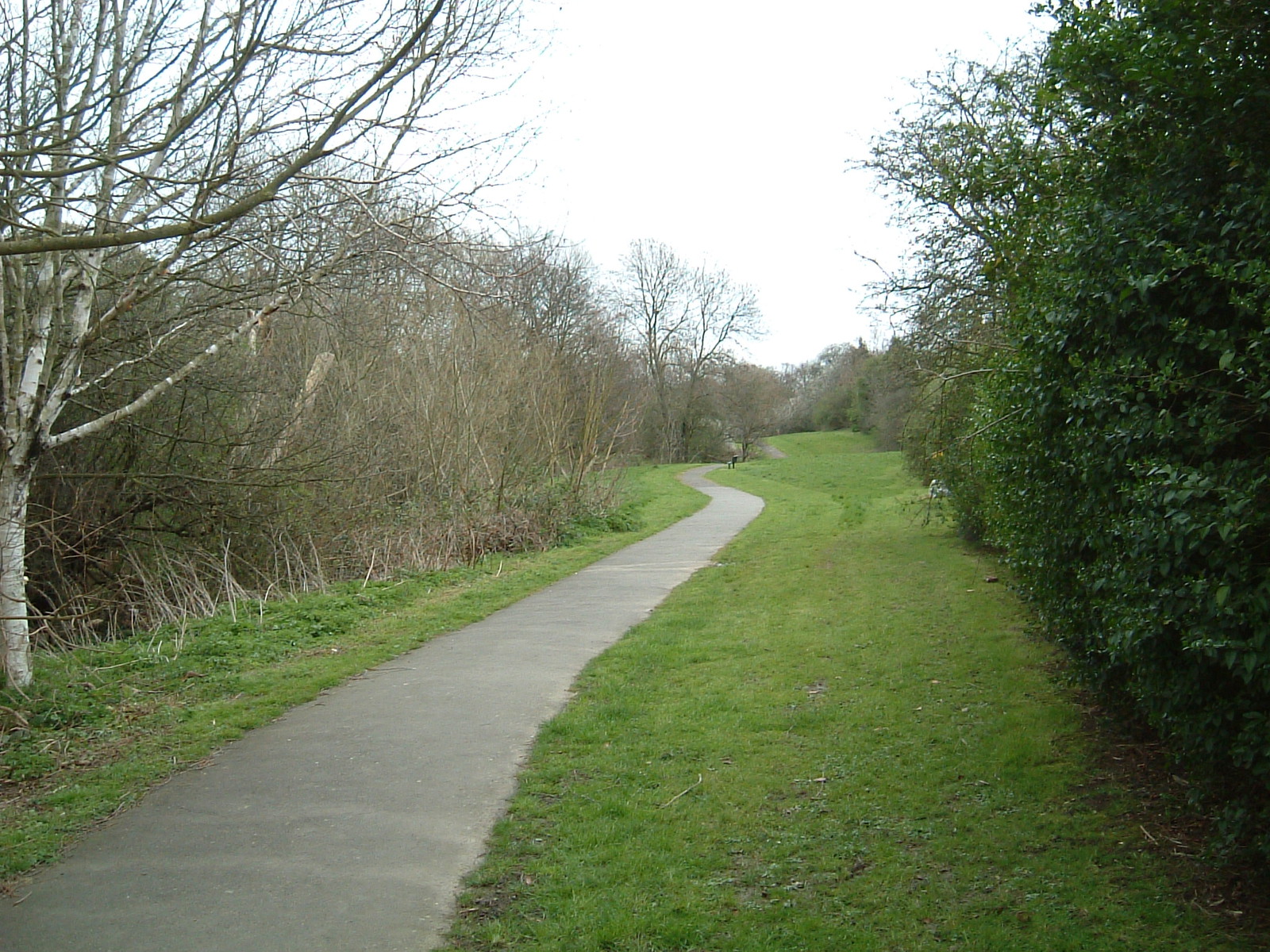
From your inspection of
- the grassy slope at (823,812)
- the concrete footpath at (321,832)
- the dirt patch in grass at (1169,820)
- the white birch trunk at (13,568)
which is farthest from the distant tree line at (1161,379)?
the white birch trunk at (13,568)

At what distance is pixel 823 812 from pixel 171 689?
18.3 ft

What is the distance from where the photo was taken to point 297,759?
6.45 m

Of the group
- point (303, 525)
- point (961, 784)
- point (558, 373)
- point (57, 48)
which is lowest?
point (961, 784)

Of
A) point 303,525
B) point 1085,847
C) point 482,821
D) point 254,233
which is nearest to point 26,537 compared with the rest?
point 303,525

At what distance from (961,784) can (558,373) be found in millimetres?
16246

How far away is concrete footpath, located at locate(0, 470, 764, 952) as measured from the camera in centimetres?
412

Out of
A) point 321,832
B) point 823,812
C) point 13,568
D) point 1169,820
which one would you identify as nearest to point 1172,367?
point 1169,820

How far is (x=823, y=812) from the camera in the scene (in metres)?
5.46

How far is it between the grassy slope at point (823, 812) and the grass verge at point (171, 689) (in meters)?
2.31

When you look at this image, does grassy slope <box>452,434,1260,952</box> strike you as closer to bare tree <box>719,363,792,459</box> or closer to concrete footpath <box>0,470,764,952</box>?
concrete footpath <box>0,470,764,952</box>

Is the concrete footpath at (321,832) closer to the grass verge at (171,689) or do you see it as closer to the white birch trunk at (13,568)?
the grass verge at (171,689)

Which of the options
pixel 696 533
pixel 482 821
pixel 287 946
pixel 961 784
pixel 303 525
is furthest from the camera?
pixel 696 533

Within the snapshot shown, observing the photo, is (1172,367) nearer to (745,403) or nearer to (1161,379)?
(1161,379)

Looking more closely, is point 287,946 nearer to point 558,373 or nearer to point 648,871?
point 648,871
